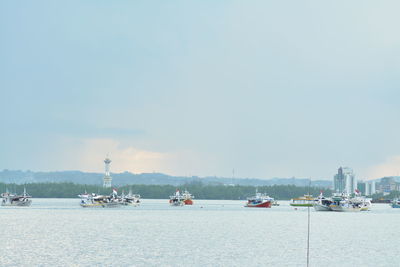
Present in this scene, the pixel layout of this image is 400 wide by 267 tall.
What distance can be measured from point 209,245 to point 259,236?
20.8 metres

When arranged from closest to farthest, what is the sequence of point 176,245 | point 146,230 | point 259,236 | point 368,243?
point 176,245, point 368,243, point 259,236, point 146,230

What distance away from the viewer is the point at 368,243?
4058 inches

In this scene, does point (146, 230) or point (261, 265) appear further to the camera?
point (146, 230)

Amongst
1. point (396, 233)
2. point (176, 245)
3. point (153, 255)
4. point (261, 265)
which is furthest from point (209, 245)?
point (396, 233)

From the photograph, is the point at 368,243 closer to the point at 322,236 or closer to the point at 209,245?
the point at 322,236

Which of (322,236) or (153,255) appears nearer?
(153,255)

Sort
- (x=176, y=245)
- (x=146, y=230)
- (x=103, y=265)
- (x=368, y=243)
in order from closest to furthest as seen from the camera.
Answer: (x=103, y=265), (x=176, y=245), (x=368, y=243), (x=146, y=230)

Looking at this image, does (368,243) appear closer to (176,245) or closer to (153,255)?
(176,245)

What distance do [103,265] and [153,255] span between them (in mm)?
10622

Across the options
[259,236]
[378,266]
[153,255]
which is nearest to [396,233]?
[259,236]

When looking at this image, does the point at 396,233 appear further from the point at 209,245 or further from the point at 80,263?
the point at 80,263

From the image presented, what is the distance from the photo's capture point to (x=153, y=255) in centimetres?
8000

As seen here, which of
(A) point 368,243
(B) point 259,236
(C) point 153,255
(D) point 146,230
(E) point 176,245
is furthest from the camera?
(D) point 146,230

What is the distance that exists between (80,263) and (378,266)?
3273 centimetres
